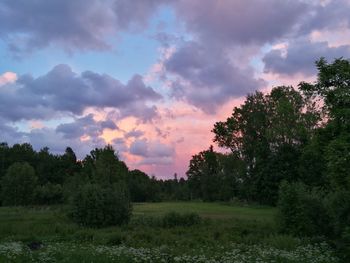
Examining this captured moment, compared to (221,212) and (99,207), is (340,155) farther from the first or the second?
(221,212)

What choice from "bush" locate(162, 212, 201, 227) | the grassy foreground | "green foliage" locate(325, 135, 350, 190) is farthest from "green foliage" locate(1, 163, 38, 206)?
"green foliage" locate(325, 135, 350, 190)

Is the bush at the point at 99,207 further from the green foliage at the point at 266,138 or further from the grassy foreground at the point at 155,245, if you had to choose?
the green foliage at the point at 266,138

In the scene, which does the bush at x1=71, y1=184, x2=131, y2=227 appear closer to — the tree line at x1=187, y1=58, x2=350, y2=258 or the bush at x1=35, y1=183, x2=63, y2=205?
the tree line at x1=187, y1=58, x2=350, y2=258

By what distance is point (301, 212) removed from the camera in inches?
1142

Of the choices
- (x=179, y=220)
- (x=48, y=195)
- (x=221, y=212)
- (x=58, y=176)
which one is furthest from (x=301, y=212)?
(x=58, y=176)

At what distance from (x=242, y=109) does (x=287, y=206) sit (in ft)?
234

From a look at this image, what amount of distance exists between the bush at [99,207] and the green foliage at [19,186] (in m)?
56.6

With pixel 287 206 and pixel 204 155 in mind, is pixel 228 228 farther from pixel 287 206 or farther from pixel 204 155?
pixel 204 155

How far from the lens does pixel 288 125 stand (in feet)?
287

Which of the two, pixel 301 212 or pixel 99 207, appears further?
pixel 99 207

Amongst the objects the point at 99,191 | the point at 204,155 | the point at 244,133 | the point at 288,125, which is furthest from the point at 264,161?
the point at 204,155

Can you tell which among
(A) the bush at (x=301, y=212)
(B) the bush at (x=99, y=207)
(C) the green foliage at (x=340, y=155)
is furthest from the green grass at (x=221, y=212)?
(C) the green foliage at (x=340, y=155)

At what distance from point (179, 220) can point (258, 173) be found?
47362 mm

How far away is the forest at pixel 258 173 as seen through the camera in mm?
20375
